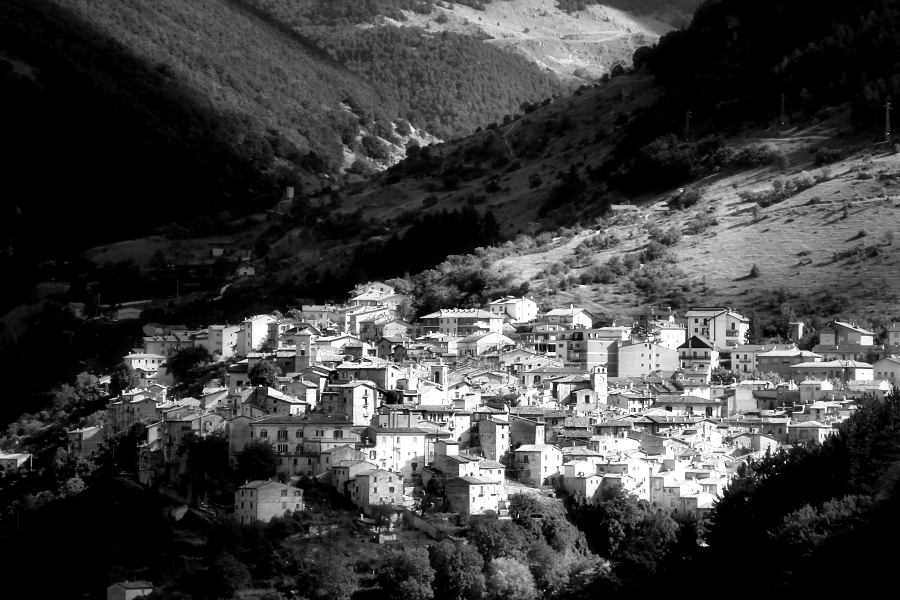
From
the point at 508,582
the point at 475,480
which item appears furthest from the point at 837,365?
the point at 508,582

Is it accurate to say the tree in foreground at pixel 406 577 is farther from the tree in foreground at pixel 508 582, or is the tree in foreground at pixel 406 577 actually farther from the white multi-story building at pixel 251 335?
the white multi-story building at pixel 251 335

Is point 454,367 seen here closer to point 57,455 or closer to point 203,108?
point 57,455

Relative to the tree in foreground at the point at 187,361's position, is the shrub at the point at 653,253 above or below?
above

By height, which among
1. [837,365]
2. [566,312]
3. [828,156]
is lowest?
[837,365]

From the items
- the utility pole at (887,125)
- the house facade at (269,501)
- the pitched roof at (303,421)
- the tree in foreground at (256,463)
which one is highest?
the utility pole at (887,125)

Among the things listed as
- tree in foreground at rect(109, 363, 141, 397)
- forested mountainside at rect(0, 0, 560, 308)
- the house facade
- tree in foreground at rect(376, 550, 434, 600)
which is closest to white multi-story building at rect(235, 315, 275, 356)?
tree in foreground at rect(109, 363, 141, 397)

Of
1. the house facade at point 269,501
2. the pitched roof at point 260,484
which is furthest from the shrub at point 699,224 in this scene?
the house facade at point 269,501

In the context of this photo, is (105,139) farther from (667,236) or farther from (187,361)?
(187,361)

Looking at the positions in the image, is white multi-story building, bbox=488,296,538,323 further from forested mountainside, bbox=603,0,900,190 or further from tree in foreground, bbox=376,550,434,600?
tree in foreground, bbox=376,550,434,600
